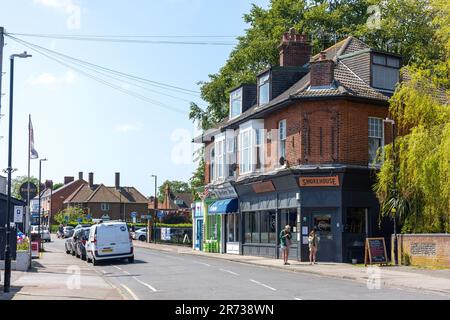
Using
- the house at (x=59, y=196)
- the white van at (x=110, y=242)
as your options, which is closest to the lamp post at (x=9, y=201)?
the white van at (x=110, y=242)

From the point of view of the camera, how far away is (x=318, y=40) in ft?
157

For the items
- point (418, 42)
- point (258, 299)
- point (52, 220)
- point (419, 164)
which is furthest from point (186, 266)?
point (52, 220)

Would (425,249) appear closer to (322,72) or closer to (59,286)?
(322,72)

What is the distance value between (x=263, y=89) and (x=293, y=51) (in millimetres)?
3718

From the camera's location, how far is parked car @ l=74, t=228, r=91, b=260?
36.2 m

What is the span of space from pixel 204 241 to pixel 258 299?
3180 centimetres

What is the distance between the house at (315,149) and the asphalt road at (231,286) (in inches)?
283

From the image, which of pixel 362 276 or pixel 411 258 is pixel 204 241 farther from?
pixel 362 276

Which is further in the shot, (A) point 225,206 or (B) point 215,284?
(A) point 225,206

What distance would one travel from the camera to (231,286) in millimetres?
19312

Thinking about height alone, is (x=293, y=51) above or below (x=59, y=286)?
above

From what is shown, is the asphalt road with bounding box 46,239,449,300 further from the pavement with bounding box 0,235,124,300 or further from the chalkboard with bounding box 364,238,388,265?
the chalkboard with bounding box 364,238,388,265

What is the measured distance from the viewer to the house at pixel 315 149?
104ft

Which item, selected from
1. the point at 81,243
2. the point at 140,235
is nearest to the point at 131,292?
the point at 81,243
